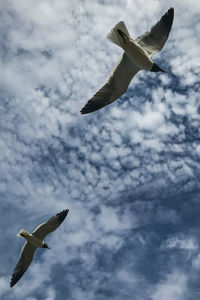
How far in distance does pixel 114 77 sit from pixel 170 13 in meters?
3.00

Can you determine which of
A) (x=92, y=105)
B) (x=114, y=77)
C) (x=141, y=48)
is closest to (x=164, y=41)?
A: (x=141, y=48)

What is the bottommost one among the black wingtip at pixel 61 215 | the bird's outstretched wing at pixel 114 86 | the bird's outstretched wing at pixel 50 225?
the bird's outstretched wing at pixel 50 225

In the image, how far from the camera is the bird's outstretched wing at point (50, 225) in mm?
16109

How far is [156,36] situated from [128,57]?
1267 mm

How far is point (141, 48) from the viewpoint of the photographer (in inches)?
465

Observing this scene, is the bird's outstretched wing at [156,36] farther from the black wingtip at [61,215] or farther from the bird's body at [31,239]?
the bird's body at [31,239]

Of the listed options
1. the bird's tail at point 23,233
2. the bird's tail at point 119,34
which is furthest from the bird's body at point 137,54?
the bird's tail at point 23,233

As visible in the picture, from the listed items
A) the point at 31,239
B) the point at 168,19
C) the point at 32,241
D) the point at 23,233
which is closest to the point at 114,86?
the point at 168,19

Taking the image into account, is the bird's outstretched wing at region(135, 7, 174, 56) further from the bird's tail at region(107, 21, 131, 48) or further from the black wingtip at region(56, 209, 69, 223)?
the black wingtip at region(56, 209, 69, 223)

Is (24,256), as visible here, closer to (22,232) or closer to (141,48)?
(22,232)

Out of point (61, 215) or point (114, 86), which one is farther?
point (61, 215)

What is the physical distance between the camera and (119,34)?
38.2 feet

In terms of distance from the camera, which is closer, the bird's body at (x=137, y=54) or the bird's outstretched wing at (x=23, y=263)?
the bird's body at (x=137, y=54)

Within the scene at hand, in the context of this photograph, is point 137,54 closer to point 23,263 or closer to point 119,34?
point 119,34
